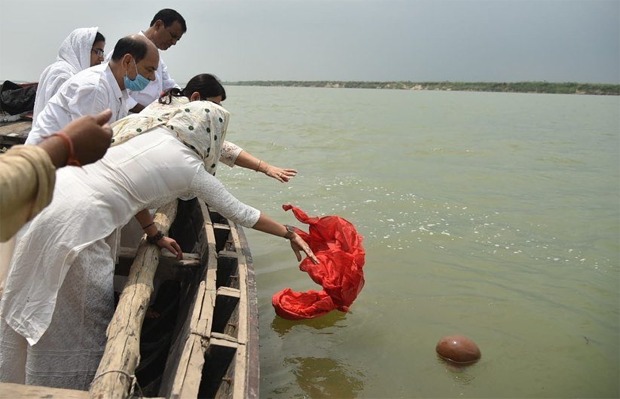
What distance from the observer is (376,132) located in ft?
54.1

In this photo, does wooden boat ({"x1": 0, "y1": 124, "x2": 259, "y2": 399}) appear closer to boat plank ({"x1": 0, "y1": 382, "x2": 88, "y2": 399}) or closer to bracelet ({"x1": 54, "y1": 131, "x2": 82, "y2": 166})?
boat plank ({"x1": 0, "y1": 382, "x2": 88, "y2": 399})

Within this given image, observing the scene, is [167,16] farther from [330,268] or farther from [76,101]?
[330,268]

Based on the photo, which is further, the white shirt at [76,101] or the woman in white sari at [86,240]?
the white shirt at [76,101]

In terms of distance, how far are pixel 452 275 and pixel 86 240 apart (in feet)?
13.7

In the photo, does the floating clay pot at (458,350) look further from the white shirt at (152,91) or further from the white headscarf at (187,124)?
the white shirt at (152,91)

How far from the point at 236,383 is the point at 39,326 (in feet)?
2.75

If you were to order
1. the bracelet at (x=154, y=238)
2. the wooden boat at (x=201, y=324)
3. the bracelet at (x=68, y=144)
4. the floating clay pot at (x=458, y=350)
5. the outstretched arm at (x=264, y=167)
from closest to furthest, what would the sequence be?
the bracelet at (x=68, y=144) → the wooden boat at (x=201, y=324) → the bracelet at (x=154, y=238) → the outstretched arm at (x=264, y=167) → the floating clay pot at (x=458, y=350)

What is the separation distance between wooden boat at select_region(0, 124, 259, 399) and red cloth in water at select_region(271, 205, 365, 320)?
17.9 inches

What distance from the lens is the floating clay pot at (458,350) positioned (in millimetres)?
3924

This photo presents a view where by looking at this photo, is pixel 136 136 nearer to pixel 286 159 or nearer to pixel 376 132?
pixel 286 159

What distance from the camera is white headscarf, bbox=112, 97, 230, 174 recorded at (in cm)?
258

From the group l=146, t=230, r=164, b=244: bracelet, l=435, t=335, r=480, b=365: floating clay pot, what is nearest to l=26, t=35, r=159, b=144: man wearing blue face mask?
l=146, t=230, r=164, b=244: bracelet

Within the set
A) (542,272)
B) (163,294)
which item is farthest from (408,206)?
(163,294)

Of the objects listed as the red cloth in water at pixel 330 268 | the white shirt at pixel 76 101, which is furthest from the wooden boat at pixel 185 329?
the white shirt at pixel 76 101
